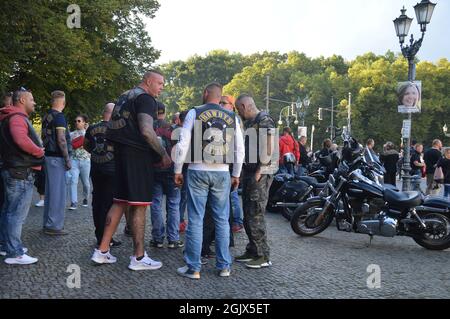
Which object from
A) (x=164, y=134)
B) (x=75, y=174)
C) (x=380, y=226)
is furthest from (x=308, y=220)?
(x=75, y=174)

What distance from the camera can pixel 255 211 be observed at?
5457mm

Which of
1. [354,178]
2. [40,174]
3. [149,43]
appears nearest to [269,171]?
[354,178]

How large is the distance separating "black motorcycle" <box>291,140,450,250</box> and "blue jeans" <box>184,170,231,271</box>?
8.63 feet

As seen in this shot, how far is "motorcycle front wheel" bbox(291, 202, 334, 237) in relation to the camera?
290 inches

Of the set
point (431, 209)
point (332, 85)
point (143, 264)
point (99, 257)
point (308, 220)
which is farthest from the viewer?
point (332, 85)

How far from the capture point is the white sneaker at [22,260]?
5172mm

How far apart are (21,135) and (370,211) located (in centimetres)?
471

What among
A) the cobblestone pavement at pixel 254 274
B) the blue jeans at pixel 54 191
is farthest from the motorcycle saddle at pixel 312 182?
the blue jeans at pixel 54 191

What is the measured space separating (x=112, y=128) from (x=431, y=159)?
35.8 ft

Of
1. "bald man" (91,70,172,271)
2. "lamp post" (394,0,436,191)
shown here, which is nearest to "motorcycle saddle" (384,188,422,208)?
"bald man" (91,70,172,271)

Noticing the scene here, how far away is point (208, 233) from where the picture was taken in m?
5.88

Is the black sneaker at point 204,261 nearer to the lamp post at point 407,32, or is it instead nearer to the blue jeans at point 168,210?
the blue jeans at point 168,210

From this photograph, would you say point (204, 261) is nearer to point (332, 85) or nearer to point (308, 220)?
point (308, 220)

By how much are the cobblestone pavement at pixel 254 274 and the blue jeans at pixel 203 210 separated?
228 mm
